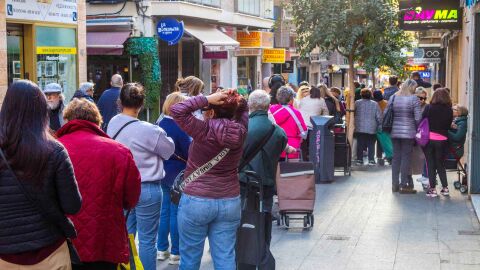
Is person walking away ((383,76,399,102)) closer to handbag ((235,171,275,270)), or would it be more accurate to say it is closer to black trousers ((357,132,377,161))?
black trousers ((357,132,377,161))

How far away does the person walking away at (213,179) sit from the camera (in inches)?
243

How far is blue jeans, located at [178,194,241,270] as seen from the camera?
Result: 6.21 m

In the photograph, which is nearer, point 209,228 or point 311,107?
point 209,228

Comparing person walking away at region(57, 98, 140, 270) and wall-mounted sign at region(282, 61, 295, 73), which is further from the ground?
wall-mounted sign at region(282, 61, 295, 73)

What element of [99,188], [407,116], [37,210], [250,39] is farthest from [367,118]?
[250,39]

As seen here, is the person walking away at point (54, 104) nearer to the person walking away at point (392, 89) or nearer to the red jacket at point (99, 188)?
the red jacket at point (99, 188)

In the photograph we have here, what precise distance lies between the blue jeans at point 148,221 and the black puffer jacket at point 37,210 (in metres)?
2.51

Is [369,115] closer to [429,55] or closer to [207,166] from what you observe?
[429,55]

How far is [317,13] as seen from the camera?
18109mm

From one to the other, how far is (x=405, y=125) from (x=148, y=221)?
23.1 ft

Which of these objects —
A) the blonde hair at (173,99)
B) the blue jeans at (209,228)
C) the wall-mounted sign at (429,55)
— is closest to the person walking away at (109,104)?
the blonde hair at (173,99)

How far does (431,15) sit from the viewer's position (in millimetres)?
18109

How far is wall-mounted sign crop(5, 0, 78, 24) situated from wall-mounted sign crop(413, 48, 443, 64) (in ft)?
46.4

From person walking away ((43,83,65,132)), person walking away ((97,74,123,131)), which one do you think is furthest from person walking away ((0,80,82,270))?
person walking away ((97,74,123,131))
